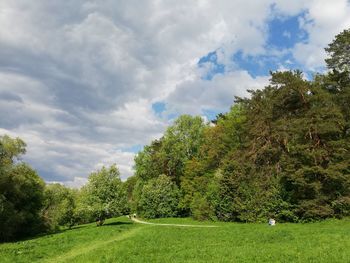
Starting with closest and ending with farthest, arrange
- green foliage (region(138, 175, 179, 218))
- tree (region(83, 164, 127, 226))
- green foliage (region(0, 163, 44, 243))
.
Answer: green foliage (region(0, 163, 44, 243)) → tree (region(83, 164, 127, 226)) → green foliage (region(138, 175, 179, 218))

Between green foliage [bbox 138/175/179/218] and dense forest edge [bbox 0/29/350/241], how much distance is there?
440 inches

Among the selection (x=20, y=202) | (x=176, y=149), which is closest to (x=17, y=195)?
(x=20, y=202)

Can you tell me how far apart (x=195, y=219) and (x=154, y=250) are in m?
42.4

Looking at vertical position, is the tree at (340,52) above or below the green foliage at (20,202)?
above

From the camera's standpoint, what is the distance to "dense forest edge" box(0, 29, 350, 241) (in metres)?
43.1

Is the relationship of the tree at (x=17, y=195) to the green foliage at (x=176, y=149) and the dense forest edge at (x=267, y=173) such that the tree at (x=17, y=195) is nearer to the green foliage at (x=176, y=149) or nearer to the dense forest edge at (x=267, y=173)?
the dense forest edge at (x=267, y=173)

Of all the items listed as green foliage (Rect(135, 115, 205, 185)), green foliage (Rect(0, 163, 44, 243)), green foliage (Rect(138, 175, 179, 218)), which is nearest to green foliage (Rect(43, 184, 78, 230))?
green foliage (Rect(0, 163, 44, 243))

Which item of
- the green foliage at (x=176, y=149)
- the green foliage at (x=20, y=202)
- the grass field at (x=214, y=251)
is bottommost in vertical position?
the grass field at (x=214, y=251)

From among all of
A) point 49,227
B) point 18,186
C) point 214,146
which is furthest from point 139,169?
point 18,186

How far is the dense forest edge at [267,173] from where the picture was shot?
141 feet

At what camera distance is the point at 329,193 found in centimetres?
4362

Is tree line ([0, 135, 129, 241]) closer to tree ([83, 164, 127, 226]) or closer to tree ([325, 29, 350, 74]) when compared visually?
tree ([83, 164, 127, 226])

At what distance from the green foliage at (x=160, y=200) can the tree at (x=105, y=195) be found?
23.1 meters

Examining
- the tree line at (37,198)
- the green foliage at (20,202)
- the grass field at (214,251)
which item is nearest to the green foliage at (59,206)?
the tree line at (37,198)
